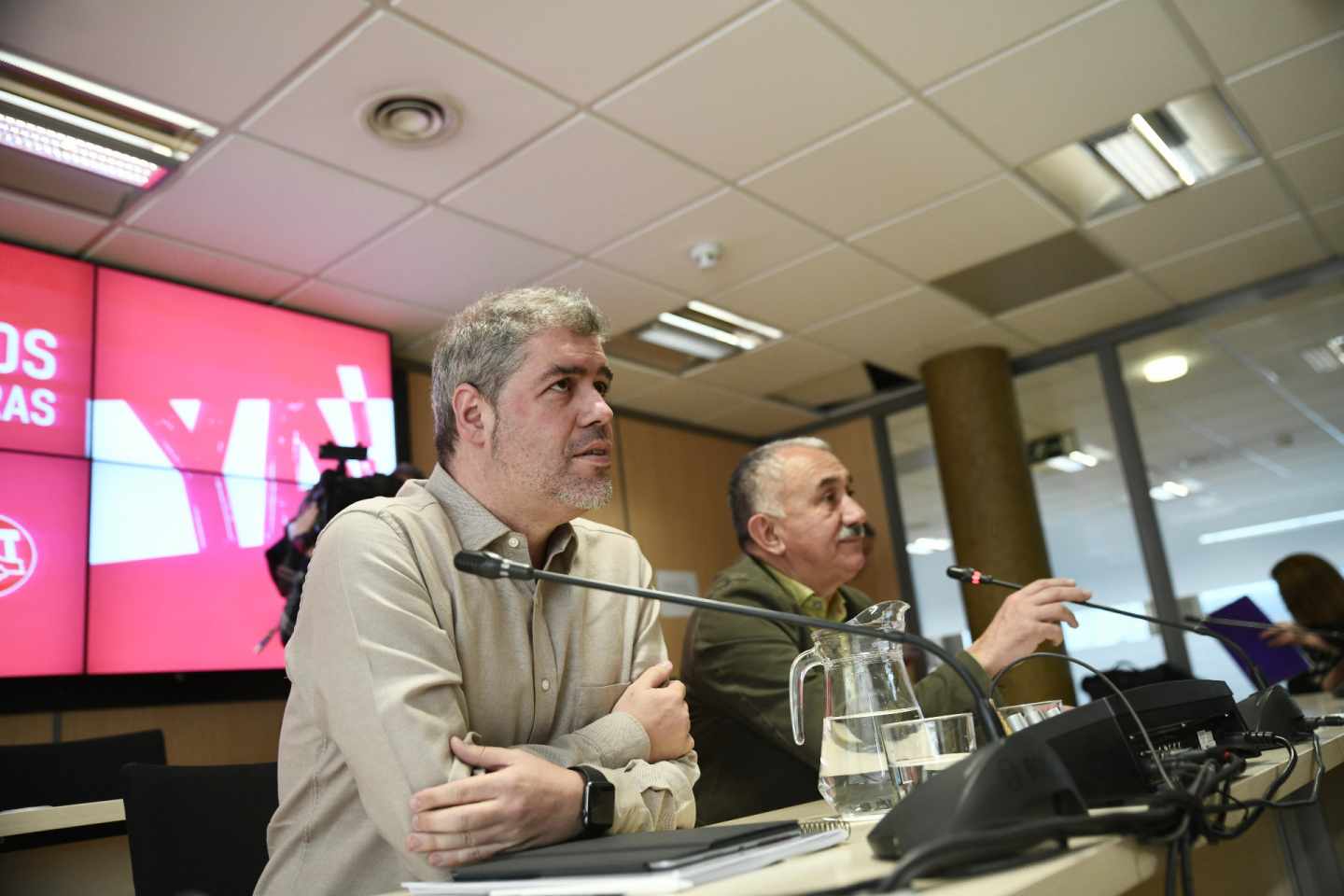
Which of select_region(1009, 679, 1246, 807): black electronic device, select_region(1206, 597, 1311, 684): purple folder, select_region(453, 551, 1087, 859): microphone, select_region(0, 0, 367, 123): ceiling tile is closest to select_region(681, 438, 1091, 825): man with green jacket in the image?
select_region(1009, 679, 1246, 807): black electronic device

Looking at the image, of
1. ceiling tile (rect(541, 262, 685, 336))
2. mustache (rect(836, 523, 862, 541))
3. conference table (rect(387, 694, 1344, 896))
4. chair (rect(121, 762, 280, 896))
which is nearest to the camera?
conference table (rect(387, 694, 1344, 896))

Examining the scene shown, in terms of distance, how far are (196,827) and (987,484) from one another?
433cm

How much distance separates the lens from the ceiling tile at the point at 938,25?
2789mm

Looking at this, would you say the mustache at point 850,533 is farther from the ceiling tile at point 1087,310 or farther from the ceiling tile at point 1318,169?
the ceiling tile at point 1087,310

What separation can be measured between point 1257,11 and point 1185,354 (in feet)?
8.30

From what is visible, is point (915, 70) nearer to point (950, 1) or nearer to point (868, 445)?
point (950, 1)

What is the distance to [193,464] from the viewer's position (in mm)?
3717

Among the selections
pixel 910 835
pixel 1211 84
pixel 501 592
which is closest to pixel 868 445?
pixel 1211 84

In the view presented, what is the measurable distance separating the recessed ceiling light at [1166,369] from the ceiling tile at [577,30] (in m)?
3.51

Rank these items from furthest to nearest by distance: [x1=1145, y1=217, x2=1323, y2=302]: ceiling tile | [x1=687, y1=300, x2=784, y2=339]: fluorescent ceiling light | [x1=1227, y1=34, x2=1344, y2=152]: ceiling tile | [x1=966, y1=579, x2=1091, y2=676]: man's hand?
1. [x1=687, y1=300, x2=784, y2=339]: fluorescent ceiling light
2. [x1=1145, y1=217, x2=1323, y2=302]: ceiling tile
3. [x1=1227, y1=34, x2=1344, y2=152]: ceiling tile
4. [x1=966, y1=579, x2=1091, y2=676]: man's hand

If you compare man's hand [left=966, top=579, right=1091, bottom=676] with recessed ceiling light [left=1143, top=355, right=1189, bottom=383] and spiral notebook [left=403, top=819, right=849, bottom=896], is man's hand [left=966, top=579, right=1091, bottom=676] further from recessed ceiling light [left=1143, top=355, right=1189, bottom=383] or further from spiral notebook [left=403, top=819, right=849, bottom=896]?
recessed ceiling light [left=1143, top=355, right=1189, bottom=383]

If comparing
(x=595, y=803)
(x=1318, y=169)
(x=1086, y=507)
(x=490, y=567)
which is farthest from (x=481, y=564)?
(x=1086, y=507)

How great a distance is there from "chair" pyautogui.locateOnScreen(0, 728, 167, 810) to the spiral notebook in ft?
5.20

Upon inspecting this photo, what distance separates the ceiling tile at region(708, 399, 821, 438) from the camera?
6.09 m
